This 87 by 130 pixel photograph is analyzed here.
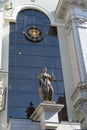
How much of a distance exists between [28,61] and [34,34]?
2.11m

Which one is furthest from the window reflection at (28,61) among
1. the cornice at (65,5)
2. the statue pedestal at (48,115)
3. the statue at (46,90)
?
the statue pedestal at (48,115)

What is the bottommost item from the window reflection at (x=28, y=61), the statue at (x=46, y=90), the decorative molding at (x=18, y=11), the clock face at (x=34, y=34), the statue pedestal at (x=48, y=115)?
the statue pedestal at (x=48, y=115)

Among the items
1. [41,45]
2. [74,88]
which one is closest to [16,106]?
[74,88]

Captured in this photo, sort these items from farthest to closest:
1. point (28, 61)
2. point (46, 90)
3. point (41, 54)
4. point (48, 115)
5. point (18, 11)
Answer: point (18, 11) → point (41, 54) → point (28, 61) → point (46, 90) → point (48, 115)

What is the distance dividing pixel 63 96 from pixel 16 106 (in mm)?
2761

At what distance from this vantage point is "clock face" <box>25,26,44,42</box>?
1748cm

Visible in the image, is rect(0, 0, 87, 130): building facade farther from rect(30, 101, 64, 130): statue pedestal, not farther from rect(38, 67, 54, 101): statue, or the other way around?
rect(38, 67, 54, 101): statue

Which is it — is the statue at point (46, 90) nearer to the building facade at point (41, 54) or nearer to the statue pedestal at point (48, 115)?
the statue pedestal at point (48, 115)

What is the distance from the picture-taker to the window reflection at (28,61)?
15.0 meters

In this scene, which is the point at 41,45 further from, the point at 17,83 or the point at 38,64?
the point at 17,83

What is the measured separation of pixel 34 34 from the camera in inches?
696

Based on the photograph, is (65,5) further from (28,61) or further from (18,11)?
(28,61)

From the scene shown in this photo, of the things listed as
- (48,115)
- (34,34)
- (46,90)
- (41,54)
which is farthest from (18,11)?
(48,115)

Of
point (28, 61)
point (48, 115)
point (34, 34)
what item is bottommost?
point (48, 115)
